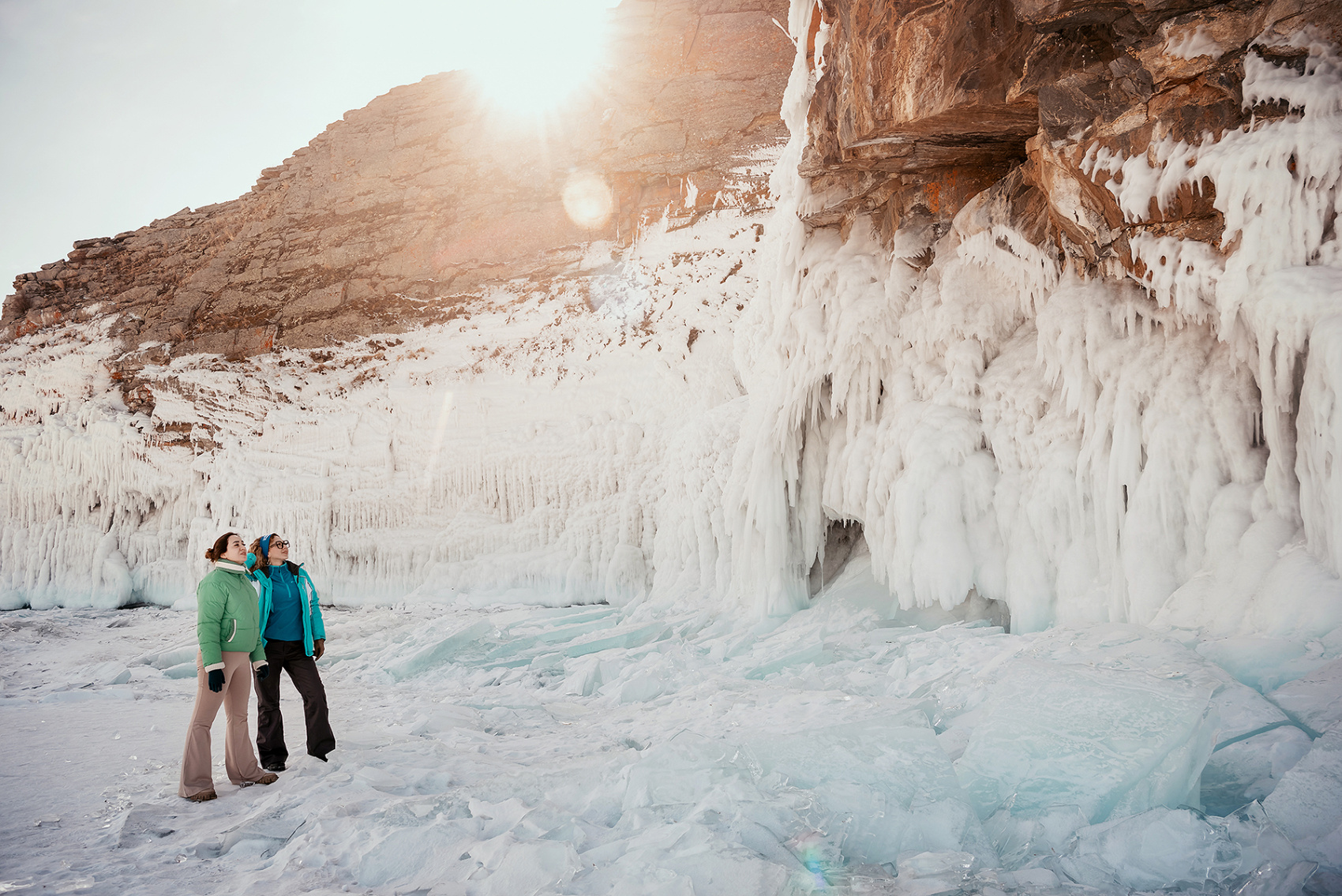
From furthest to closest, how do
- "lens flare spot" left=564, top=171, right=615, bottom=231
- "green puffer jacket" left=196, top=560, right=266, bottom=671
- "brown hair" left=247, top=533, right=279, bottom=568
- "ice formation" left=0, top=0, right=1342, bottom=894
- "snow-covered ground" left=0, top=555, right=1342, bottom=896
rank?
"lens flare spot" left=564, top=171, right=615, bottom=231 < "brown hair" left=247, top=533, right=279, bottom=568 < "green puffer jacket" left=196, top=560, right=266, bottom=671 < "ice formation" left=0, top=0, right=1342, bottom=894 < "snow-covered ground" left=0, top=555, right=1342, bottom=896

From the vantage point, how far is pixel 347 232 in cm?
1688

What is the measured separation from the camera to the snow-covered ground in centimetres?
252

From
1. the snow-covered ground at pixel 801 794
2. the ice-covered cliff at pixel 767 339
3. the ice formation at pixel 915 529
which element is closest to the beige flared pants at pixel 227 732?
the snow-covered ground at pixel 801 794

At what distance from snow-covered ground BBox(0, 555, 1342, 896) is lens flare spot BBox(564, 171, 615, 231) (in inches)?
482

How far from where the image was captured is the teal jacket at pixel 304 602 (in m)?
4.21

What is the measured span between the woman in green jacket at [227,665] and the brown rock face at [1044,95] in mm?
5825

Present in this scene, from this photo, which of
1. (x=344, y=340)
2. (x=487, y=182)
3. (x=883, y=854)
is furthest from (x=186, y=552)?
(x=883, y=854)

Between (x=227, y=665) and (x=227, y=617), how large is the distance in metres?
0.27

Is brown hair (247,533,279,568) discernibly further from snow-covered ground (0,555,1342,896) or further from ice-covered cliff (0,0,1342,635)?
→ ice-covered cliff (0,0,1342,635)

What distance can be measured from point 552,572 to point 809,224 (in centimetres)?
863

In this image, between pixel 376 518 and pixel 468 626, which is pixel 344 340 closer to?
pixel 376 518

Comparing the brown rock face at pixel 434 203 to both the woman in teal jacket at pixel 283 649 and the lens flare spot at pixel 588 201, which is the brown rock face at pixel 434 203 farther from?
the woman in teal jacket at pixel 283 649

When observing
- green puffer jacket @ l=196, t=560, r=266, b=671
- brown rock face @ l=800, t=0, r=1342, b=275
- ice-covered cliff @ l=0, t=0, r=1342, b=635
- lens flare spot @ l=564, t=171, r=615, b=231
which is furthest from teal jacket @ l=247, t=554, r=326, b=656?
lens flare spot @ l=564, t=171, r=615, b=231

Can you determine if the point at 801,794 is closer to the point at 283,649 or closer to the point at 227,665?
the point at 227,665
